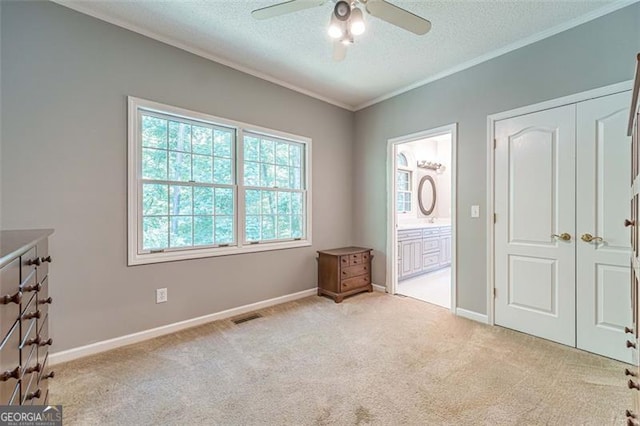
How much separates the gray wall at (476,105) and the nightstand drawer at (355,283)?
0.23 m

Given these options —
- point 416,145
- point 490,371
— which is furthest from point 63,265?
point 416,145

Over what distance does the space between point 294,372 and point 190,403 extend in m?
0.67

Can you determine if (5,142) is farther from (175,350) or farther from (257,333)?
(257,333)

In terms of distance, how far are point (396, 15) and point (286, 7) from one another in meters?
0.68

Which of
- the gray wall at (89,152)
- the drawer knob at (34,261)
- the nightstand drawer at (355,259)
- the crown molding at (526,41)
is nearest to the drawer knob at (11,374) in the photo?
the drawer knob at (34,261)

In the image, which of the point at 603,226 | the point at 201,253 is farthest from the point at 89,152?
the point at 603,226

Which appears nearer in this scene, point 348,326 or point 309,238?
point 348,326

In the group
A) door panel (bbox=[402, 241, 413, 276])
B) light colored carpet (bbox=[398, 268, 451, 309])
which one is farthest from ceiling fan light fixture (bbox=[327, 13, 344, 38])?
door panel (bbox=[402, 241, 413, 276])

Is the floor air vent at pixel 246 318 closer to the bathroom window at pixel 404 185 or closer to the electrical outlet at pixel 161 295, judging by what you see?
the electrical outlet at pixel 161 295

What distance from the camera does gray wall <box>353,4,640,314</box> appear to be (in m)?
2.24

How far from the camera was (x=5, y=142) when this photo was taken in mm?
1974

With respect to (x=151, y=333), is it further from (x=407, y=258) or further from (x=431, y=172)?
(x=431, y=172)

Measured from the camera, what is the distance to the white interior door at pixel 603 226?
2162 millimetres

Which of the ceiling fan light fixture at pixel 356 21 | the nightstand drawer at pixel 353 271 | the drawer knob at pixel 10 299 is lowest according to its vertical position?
the nightstand drawer at pixel 353 271
